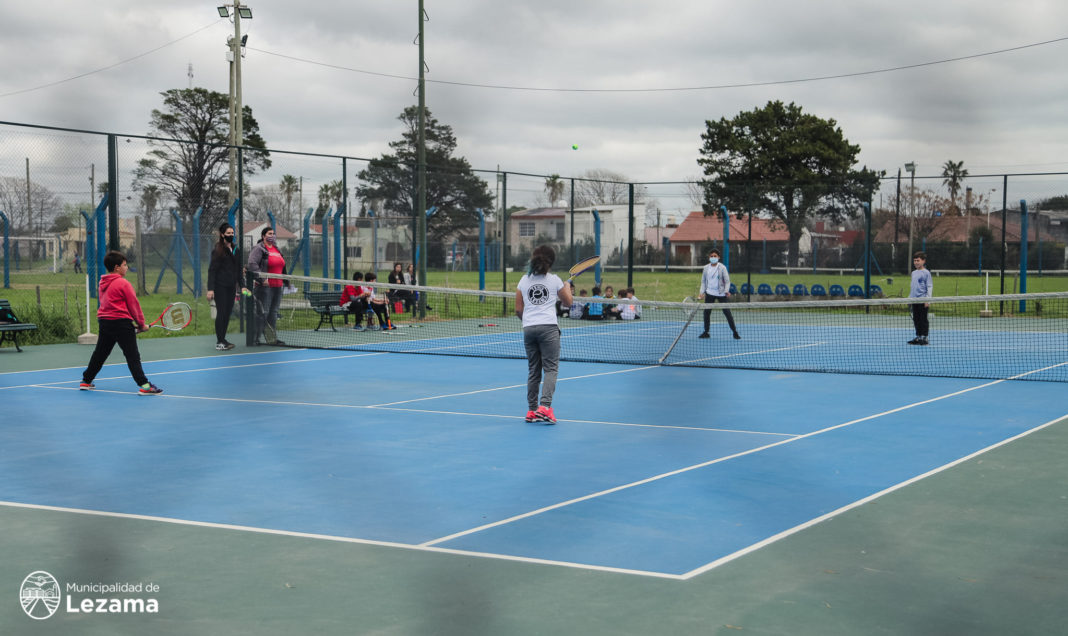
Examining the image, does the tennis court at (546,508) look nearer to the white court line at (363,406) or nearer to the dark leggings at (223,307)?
the white court line at (363,406)

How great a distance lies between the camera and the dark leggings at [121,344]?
11.1 m

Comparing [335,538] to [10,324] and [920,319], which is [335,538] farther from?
[920,319]

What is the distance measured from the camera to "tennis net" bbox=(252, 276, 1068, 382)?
14.4 m

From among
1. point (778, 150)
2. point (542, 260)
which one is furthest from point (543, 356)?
point (778, 150)

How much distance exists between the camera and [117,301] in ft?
36.7

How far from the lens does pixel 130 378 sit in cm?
1278

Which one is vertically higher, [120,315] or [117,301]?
[117,301]

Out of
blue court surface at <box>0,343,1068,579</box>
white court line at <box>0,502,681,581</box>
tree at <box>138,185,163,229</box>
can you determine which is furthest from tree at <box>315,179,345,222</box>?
white court line at <box>0,502,681,581</box>

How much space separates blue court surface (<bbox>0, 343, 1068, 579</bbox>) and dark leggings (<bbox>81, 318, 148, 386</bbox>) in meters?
0.29

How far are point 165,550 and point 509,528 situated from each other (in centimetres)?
184

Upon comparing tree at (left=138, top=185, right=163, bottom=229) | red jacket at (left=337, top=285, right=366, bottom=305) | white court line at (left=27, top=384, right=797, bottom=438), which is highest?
tree at (left=138, top=185, right=163, bottom=229)

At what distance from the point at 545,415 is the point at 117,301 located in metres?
5.14

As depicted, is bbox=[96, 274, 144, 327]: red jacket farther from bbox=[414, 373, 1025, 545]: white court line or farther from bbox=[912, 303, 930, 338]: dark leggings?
bbox=[912, 303, 930, 338]: dark leggings

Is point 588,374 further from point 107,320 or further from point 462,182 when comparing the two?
point 462,182
